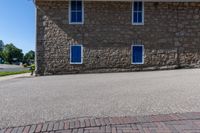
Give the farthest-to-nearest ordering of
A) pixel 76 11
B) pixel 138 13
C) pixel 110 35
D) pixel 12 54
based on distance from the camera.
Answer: pixel 12 54 → pixel 138 13 → pixel 76 11 → pixel 110 35

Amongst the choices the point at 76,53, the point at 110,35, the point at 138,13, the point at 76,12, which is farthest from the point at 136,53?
the point at 76,12

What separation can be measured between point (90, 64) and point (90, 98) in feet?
40.7

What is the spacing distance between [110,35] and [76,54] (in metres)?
2.80

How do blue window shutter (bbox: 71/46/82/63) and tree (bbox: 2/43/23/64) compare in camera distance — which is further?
tree (bbox: 2/43/23/64)

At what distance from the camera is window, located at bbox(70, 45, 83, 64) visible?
67.3 feet

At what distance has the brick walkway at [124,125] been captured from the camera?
488 centimetres

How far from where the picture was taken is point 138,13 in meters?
20.8

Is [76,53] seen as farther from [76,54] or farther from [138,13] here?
[138,13]

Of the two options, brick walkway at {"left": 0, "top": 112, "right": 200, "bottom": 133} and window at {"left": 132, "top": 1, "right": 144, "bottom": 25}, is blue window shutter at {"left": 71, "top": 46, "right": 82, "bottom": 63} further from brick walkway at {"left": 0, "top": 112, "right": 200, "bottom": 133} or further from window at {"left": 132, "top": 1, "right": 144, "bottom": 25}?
brick walkway at {"left": 0, "top": 112, "right": 200, "bottom": 133}

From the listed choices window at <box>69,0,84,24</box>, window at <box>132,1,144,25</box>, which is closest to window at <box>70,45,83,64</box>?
window at <box>69,0,84,24</box>

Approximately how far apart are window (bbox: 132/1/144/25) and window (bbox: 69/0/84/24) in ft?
12.4

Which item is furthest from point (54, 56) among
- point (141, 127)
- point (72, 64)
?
point (141, 127)

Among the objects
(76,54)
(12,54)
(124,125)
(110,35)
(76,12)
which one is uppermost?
(76,12)

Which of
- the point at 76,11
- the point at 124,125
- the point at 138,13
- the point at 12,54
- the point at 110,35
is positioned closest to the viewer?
the point at 124,125
